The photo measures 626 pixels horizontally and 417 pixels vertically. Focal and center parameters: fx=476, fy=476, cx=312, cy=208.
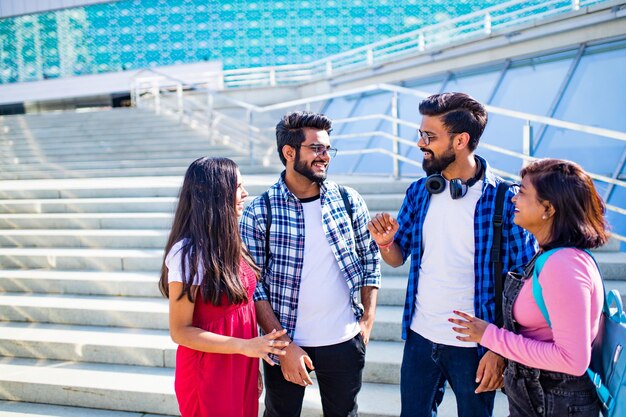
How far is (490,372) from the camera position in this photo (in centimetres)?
184

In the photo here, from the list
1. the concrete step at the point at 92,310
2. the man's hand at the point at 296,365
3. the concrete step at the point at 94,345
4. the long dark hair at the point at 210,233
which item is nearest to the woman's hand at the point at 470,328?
the man's hand at the point at 296,365

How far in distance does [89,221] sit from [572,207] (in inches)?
213

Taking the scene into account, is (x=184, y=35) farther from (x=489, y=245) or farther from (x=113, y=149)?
(x=489, y=245)

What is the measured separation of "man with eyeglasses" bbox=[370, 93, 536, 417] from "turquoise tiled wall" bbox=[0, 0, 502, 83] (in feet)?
83.6

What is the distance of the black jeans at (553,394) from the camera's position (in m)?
1.58

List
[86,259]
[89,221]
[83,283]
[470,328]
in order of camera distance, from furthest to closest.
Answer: [89,221], [86,259], [83,283], [470,328]

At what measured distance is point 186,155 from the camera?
10047 mm

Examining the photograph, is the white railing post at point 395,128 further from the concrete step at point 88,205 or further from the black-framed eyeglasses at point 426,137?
the black-framed eyeglasses at point 426,137

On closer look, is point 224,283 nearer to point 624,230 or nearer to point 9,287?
point 9,287

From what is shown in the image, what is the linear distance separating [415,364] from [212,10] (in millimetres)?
28674

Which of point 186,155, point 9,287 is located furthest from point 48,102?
point 9,287

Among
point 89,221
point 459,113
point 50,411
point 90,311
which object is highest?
point 459,113

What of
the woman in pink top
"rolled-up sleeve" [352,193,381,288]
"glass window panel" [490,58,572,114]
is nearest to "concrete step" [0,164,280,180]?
"glass window panel" [490,58,572,114]

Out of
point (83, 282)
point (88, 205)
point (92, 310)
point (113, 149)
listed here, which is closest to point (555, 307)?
point (92, 310)
